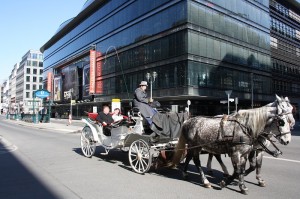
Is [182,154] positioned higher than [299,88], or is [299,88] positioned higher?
[299,88]

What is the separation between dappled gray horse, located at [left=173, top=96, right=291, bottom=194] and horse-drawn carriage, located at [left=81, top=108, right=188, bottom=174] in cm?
127

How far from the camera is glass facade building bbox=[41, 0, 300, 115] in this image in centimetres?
4256

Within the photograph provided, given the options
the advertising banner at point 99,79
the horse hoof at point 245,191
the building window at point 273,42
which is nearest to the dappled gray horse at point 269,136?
the horse hoof at point 245,191

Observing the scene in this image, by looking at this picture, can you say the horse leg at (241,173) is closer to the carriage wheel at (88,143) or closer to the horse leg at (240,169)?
the horse leg at (240,169)

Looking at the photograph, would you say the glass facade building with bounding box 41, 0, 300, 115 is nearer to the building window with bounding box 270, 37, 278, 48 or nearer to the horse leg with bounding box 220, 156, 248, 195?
the building window with bounding box 270, 37, 278, 48

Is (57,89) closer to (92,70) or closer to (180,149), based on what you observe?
(92,70)

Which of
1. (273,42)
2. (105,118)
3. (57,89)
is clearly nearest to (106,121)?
(105,118)

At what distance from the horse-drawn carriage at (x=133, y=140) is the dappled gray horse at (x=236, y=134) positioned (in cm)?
127

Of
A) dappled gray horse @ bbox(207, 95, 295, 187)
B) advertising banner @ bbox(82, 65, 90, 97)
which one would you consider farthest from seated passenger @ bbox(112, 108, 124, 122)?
advertising banner @ bbox(82, 65, 90, 97)

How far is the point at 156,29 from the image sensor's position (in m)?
46.9

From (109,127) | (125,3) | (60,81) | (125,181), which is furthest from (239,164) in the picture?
(60,81)

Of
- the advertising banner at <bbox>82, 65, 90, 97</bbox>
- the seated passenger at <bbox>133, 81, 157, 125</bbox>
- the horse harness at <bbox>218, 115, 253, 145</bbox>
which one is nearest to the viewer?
the horse harness at <bbox>218, 115, 253, 145</bbox>

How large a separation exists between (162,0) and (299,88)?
4026 cm

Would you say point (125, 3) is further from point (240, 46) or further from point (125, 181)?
point (125, 181)
